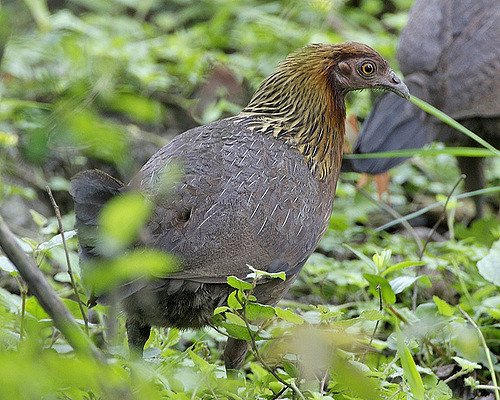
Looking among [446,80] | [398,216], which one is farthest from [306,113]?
[446,80]

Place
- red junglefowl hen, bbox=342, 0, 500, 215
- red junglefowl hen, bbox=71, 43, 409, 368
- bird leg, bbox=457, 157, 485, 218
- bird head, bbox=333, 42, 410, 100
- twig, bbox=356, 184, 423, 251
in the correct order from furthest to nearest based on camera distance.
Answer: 1. bird leg, bbox=457, 157, 485, 218
2. red junglefowl hen, bbox=342, 0, 500, 215
3. twig, bbox=356, 184, 423, 251
4. bird head, bbox=333, 42, 410, 100
5. red junglefowl hen, bbox=71, 43, 409, 368

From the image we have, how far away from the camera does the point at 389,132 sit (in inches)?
206

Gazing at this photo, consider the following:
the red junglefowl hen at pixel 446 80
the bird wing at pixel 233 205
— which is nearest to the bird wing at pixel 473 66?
the red junglefowl hen at pixel 446 80

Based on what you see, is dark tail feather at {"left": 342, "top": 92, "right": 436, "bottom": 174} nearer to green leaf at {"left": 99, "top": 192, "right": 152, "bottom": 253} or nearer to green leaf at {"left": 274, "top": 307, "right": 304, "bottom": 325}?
green leaf at {"left": 274, "top": 307, "right": 304, "bottom": 325}

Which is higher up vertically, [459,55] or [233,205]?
[459,55]

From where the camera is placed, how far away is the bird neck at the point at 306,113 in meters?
3.48

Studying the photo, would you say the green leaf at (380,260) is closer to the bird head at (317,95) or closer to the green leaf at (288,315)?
the bird head at (317,95)

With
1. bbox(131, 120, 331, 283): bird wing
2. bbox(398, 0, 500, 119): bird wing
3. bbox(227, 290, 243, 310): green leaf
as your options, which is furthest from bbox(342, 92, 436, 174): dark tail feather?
bbox(227, 290, 243, 310): green leaf

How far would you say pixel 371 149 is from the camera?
16.8 feet

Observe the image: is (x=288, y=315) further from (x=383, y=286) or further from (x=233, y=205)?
(x=383, y=286)

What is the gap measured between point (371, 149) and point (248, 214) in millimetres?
2194

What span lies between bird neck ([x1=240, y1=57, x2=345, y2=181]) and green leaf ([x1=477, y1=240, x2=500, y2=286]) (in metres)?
0.71

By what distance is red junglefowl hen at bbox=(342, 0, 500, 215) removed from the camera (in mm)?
5230

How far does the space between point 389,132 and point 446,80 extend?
0.45 metres
